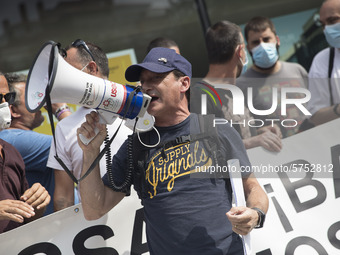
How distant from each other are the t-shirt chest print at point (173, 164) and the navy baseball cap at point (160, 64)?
40 centimetres

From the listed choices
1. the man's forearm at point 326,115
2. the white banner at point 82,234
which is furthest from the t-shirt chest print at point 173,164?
the man's forearm at point 326,115

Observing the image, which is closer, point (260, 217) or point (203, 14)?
point (260, 217)

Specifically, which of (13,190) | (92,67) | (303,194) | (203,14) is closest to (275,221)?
(303,194)

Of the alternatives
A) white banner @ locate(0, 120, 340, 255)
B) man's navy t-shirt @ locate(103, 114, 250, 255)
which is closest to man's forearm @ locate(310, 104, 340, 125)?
white banner @ locate(0, 120, 340, 255)

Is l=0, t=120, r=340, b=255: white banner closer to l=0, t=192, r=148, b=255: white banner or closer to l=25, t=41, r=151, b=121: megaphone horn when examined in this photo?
l=0, t=192, r=148, b=255: white banner

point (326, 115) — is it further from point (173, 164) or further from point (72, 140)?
point (72, 140)

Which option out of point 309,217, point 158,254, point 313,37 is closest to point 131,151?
point 158,254

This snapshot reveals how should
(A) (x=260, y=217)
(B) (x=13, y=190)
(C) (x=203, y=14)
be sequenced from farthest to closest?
(C) (x=203, y=14)
(B) (x=13, y=190)
(A) (x=260, y=217)

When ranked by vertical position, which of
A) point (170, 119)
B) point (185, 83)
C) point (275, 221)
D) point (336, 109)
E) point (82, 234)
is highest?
point (185, 83)

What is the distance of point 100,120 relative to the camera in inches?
91.3

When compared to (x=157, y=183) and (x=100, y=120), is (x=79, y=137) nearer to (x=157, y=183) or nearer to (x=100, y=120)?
(x=100, y=120)

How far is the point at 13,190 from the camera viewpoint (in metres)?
2.86

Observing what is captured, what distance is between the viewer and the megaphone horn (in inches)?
79.8

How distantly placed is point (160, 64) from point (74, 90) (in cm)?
53
